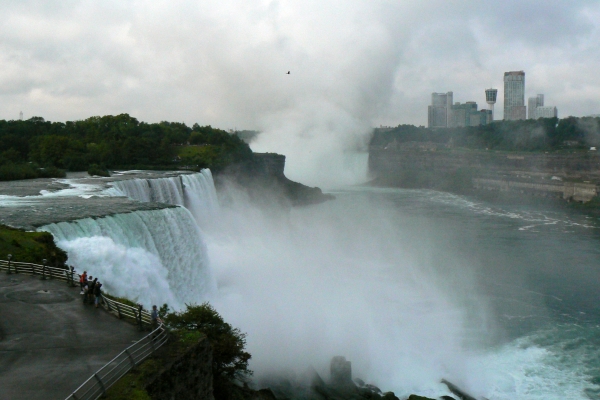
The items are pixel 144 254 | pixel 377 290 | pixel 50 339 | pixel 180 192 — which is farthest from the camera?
pixel 180 192

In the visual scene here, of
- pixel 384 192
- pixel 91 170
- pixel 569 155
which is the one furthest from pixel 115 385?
pixel 569 155

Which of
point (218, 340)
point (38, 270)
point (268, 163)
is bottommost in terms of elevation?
point (218, 340)

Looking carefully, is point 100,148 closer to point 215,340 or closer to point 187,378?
point 215,340

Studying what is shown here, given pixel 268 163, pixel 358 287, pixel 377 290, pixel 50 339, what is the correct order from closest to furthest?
pixel 50 339 < pixel 377 290 < pixel 358 287 < pixel 268 163

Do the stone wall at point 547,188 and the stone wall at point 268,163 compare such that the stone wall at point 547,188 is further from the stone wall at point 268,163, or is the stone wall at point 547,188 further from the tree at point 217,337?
the tree at point 217,337

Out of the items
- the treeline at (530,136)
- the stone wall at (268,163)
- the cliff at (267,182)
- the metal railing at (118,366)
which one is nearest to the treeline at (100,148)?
the cliff at (267,182)

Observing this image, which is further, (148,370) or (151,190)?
(151,190)

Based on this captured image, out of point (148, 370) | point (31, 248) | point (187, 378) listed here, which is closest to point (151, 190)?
point (31, 248)
